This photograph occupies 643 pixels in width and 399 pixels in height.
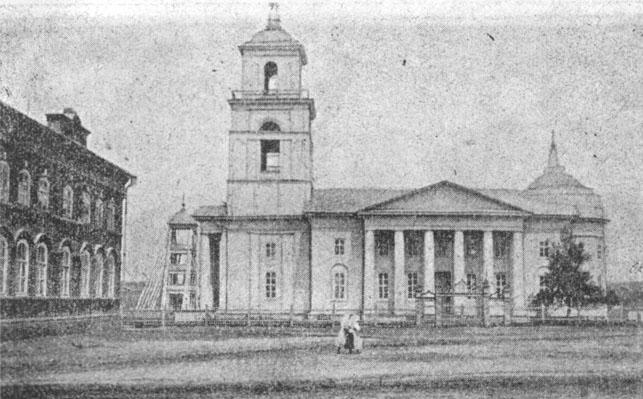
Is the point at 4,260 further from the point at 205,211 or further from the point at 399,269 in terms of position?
the point at 399,269

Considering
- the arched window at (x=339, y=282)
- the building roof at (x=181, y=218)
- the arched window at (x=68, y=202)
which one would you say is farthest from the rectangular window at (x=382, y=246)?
the arched window at (x=68, y=202)

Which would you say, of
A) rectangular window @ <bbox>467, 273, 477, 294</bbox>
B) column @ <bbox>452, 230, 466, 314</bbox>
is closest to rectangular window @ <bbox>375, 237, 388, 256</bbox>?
column @ <bbox>452, 230, 466, 314</bbox>

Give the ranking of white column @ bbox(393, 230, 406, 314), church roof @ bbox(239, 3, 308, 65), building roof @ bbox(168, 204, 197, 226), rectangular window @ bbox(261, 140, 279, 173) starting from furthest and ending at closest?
white column @ bbox(393, 230, 406, 314), rectangular window @ bbox(261, 140, 279, 173), building roof @ bbox(168, 204, 197, 226), church roof @ bbox(239, 3, 308, 65)

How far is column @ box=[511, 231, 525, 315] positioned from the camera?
2631 centimetres

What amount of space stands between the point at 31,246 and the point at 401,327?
1176cm

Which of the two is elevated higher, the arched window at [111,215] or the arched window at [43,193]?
the arched window at [43,193]

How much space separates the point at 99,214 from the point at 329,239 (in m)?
18.4

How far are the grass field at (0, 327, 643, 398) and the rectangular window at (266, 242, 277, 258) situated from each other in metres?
15.2

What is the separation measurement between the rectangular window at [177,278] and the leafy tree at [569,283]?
10530mm

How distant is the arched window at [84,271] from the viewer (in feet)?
60.5

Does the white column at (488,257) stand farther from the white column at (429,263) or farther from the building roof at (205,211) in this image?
the building roof at (205,211)

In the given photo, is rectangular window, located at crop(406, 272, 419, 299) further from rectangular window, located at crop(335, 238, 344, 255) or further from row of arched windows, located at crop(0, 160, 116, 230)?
row of arched windows, located at crop(0, 160, 116, 230)

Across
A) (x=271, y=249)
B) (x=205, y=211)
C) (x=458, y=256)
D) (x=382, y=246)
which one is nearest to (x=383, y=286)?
(x=382, y=246)

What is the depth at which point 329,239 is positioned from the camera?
118ft
